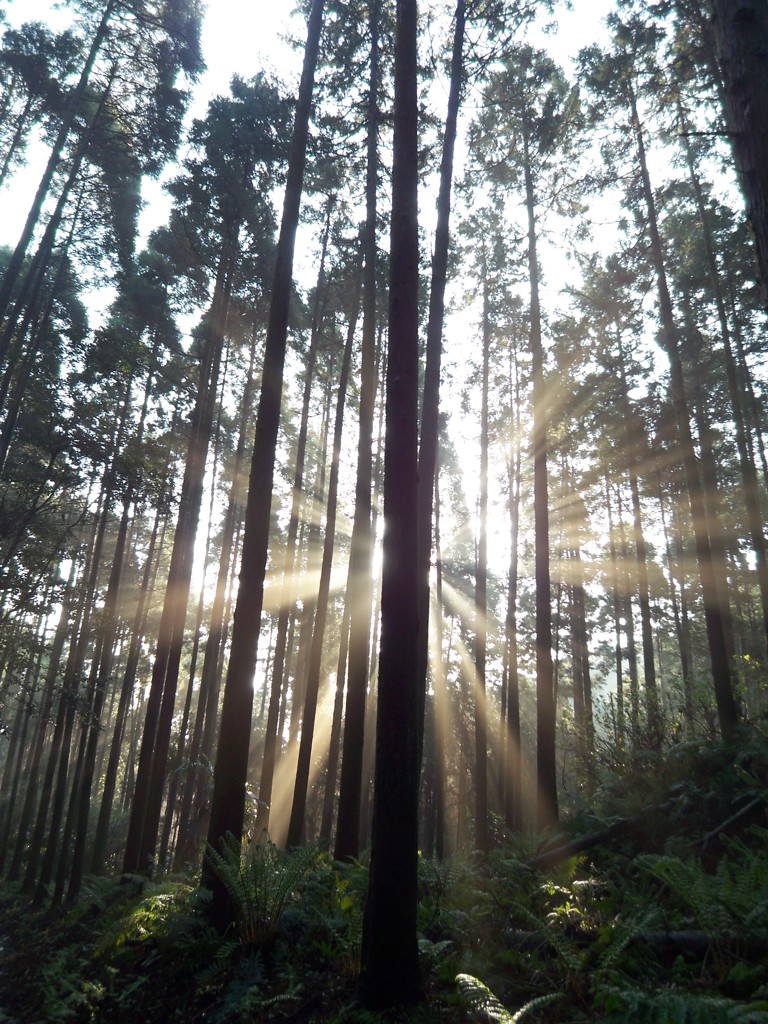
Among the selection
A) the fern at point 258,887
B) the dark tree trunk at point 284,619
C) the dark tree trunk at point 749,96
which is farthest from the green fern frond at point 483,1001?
the dark tree trunk at point 284,619

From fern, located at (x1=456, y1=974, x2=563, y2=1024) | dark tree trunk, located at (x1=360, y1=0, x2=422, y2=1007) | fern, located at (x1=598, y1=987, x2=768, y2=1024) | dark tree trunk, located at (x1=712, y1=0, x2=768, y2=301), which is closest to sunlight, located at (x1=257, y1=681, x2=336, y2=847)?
dark tree trunk, located at (x1=360, y1=0, x2=422, y2=1007)

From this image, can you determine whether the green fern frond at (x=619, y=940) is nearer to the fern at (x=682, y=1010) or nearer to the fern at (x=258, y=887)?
the fern at (x=682, y=1010)

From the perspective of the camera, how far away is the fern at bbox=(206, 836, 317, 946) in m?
5.04

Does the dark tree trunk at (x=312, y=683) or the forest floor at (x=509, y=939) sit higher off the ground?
the dark tree trunk at (x=312, y=683)

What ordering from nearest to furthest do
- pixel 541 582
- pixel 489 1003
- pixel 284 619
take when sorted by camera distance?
pixel 489 1003
pixel 541 582
pixel 284 619

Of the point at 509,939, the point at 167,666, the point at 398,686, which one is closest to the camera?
the point at 398,686

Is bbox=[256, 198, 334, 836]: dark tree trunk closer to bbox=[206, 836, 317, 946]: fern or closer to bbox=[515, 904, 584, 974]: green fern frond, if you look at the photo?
bbox=[206, 836, 317, 946]: fern

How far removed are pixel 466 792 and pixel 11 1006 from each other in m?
21.7

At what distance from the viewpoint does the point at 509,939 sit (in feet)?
15.5

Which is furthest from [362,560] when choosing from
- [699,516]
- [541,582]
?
[699,516]

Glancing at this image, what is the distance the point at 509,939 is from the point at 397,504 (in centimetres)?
382

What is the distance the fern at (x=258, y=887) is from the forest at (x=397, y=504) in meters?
0.03

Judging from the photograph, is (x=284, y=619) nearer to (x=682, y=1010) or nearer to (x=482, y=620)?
(x=482, y=620)

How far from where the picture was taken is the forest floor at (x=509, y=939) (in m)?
3.55
